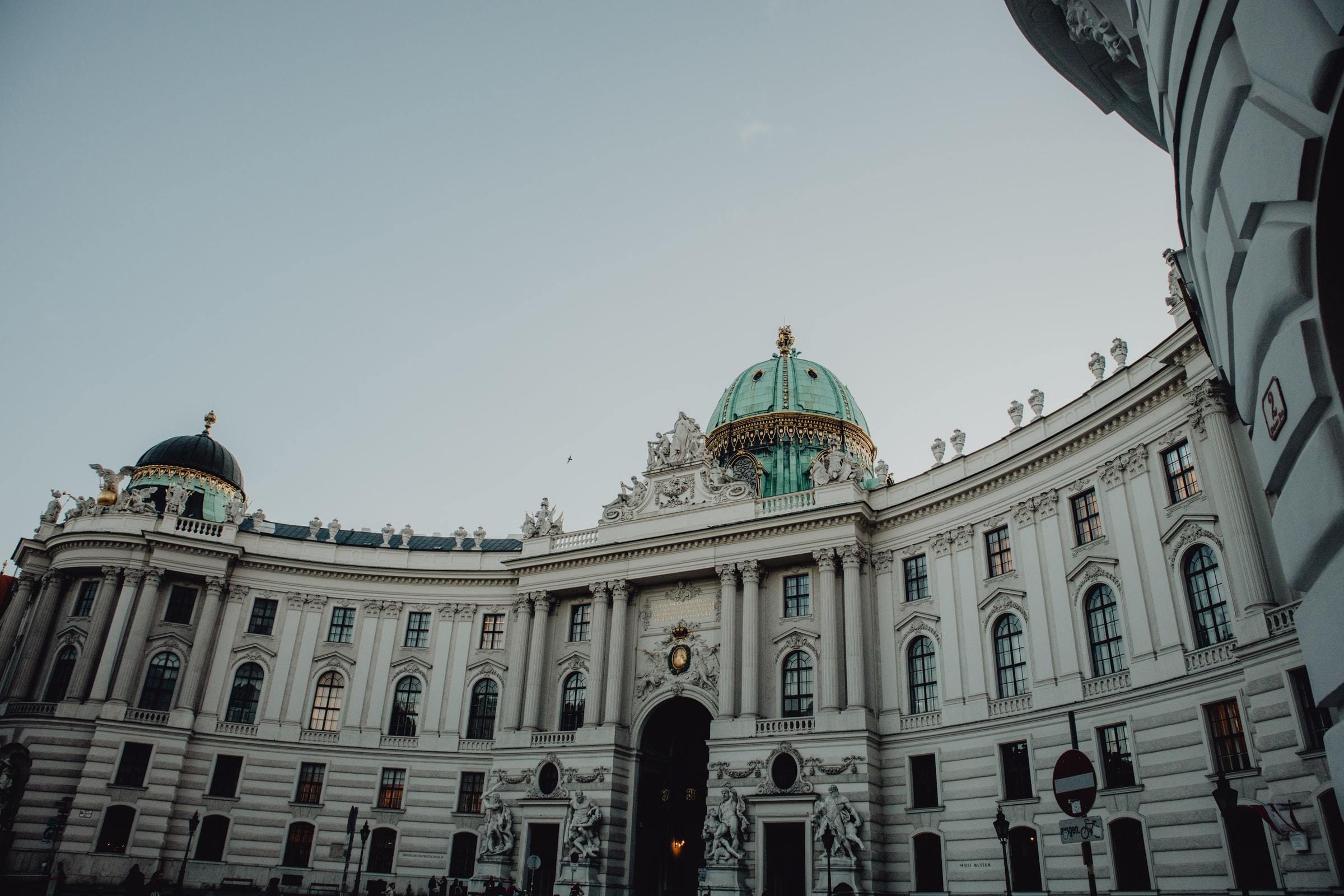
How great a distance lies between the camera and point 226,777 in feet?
152

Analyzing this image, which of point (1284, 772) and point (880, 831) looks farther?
point (880, 831)

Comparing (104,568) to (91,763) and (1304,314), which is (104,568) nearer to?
(91,763)

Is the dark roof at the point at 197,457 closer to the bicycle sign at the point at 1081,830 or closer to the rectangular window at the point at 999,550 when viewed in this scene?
the rectangular window at the point at 999,550

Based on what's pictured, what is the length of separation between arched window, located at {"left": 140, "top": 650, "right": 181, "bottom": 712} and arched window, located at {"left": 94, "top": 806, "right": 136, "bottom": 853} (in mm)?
4889

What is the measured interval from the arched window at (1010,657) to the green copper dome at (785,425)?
57.6ft

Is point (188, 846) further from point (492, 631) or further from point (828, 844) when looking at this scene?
point (828, 844)

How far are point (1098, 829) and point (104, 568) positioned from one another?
49859mm

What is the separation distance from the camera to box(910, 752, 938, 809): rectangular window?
3562cm

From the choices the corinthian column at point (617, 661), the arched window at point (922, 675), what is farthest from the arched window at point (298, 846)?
the arched window at point (922, 675)

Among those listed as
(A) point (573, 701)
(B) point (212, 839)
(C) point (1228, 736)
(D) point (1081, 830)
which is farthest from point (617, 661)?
(D) point (1081, 830)

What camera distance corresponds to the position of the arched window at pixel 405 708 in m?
48.8

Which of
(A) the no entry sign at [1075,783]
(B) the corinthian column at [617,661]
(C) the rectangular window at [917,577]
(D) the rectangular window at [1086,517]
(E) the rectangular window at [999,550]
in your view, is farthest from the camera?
(B) the corinthian column at [617,661]

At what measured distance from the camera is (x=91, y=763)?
43.5 m

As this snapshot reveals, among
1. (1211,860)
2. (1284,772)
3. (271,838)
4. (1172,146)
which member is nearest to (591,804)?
(271,838)
